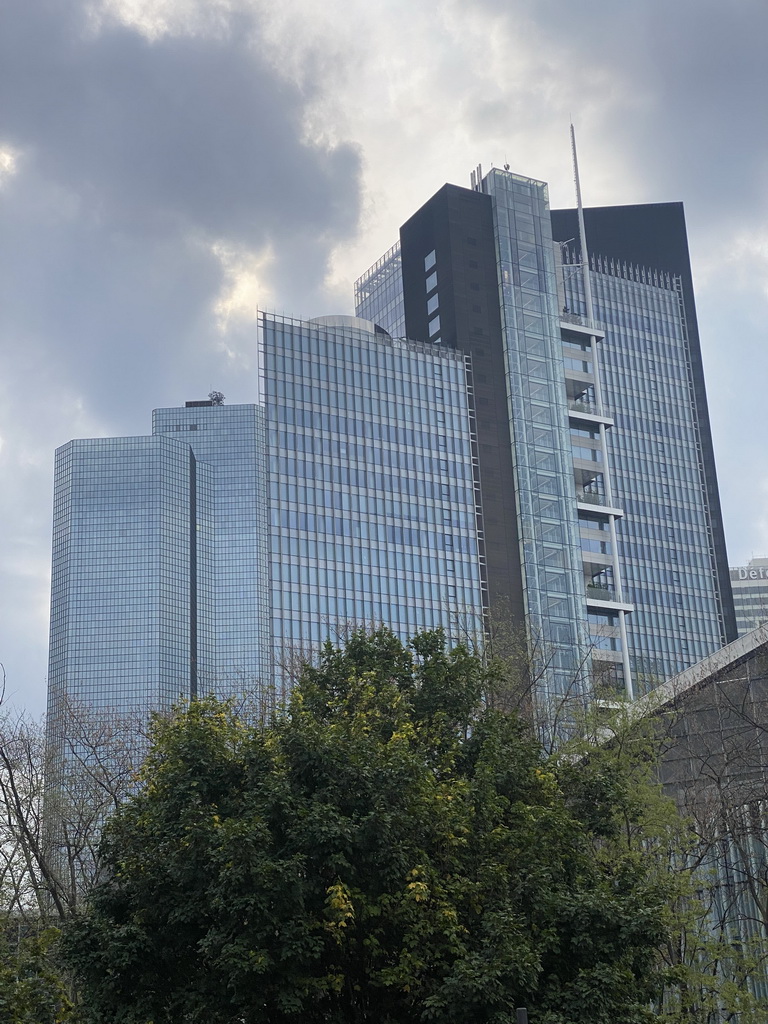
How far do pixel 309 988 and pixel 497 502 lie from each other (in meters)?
95.4

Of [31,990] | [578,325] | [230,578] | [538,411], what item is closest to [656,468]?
[578,325]

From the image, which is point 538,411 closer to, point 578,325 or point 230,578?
point 578,325

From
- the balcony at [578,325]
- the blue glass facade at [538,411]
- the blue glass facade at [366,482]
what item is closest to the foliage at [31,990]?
the blue glass facade at [366,482]

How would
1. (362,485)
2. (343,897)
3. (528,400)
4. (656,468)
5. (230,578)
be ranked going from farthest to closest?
(230,578), (656,468), (528,400), (362,485), (343,897)

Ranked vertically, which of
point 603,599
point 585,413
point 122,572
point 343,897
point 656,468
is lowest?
point 343,897

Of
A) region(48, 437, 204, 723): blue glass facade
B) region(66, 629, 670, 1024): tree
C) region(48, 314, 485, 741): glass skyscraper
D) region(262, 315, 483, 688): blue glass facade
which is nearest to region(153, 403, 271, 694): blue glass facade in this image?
region(48, 437, 204, 723): blue glass facade

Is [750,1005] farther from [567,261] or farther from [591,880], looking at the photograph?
[567,261]

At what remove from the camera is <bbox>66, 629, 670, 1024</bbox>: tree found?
23172 millimetres

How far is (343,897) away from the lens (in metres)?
23.2

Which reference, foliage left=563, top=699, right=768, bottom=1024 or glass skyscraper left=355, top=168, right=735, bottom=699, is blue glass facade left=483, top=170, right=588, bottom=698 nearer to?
glass skyscraper left=355, top=168, right=735, bottom=699

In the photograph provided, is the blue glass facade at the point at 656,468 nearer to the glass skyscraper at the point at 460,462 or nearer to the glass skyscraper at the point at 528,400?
the glass skyscraper at the point at 460,462

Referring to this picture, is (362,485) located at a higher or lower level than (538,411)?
lower

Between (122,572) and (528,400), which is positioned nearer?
(528,400)

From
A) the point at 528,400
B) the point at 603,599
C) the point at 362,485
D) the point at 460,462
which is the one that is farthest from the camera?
the point at 528,400
